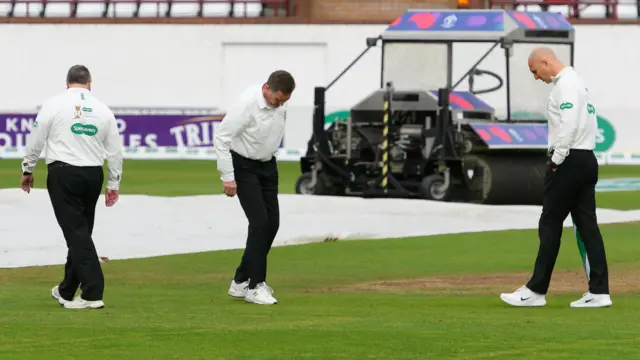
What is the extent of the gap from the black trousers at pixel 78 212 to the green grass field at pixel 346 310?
0.30 m

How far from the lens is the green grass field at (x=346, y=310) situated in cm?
923

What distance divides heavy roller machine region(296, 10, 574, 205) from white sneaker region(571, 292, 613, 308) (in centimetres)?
1229

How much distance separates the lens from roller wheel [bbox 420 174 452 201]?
24609mm

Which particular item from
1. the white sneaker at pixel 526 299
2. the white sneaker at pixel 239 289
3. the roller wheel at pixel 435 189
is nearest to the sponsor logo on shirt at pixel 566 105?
the white sneaker at pixel 526 299

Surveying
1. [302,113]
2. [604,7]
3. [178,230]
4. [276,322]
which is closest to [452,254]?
[178,230]

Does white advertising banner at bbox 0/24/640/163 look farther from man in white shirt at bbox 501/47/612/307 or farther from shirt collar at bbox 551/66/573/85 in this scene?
shirt collar at bbox 551/66/573/85

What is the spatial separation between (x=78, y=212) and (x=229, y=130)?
132cm

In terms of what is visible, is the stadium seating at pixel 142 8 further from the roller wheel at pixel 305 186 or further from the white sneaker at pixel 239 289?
the white sneaker at pixel 239 289

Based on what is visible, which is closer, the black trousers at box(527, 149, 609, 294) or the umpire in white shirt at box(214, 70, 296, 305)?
the black trousers at box(527, 149, 609, 294)

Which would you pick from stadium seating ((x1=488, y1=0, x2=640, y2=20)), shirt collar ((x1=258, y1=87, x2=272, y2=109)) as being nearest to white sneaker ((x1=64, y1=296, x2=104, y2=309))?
shirt collar ((x1=258, y1=87, x2=272, y2=109))

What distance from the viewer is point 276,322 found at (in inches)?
420

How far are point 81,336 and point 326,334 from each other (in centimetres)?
147

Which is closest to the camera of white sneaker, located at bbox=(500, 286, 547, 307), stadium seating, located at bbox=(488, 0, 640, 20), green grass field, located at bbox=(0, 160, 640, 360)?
green grass field, located at bbox=(0, 160, 640, 360)

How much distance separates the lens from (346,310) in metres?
11.5
